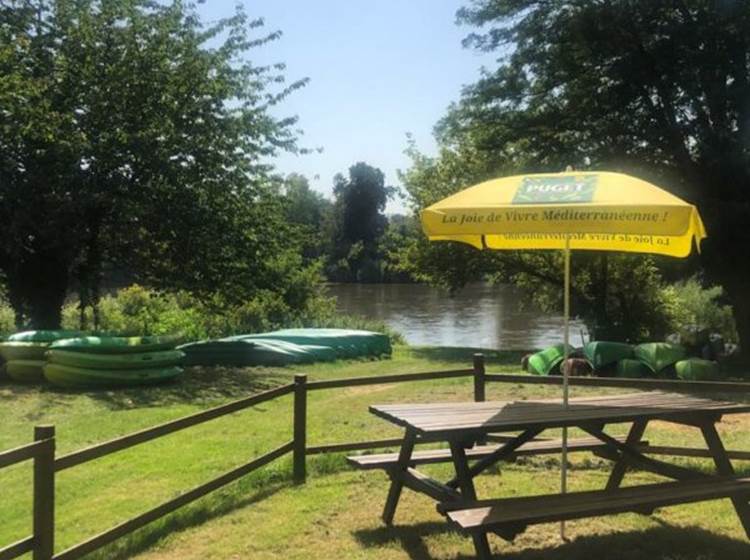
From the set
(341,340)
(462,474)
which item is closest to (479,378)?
(462,474)

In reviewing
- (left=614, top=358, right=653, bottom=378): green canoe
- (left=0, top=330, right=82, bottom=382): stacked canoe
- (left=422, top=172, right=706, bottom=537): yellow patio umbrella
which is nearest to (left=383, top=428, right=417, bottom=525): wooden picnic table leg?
(left=422, top=172, right=706, bottom=537): yellow patio umbrella

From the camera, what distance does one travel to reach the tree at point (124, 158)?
1523cm

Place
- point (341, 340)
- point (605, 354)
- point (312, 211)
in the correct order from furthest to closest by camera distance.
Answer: point (312, 211), point (341, 340), point (605, 354)

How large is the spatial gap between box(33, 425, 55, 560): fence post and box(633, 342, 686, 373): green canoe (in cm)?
1259

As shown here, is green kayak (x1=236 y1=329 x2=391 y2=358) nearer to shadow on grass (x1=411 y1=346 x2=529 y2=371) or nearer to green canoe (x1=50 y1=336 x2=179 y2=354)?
shadow on grass (x1=411 y1=346 x2=529 y2=371)

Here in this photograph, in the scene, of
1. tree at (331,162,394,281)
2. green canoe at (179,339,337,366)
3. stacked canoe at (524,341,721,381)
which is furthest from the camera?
tree at (331,162,394,281)

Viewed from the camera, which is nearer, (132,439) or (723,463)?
(132,439)

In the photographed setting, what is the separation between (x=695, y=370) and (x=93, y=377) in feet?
35.3

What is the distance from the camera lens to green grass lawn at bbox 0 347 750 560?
4988 millimetres

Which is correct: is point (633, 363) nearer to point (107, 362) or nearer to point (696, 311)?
point (107, 362)

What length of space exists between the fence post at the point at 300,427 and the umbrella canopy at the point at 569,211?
6.33 ft

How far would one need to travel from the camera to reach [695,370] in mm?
14297

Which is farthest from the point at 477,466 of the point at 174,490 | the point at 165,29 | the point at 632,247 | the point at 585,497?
the point at 165,29

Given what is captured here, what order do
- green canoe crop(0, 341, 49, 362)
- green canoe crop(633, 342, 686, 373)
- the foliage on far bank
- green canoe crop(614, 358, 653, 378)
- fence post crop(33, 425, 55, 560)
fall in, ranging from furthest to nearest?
1. the foliage on far bank
2. green canoe crop(614, 358, 653, 378)
3. green canoe crop(633, 342, 686, 373)
4. green canoe crop(0, 341, 49, 362)
5. fence post crop(33, 425, 55, 560)
